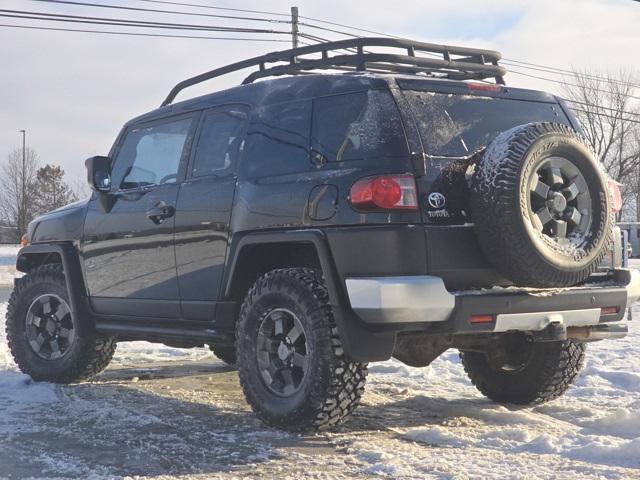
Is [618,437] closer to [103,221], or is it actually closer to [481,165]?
[481,165]

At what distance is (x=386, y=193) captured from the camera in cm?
419

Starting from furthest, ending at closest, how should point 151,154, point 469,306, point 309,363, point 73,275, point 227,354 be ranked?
1. point 227,354
2. point 73,275
3. point 151,154
4. point 309,363
5. point 469,306

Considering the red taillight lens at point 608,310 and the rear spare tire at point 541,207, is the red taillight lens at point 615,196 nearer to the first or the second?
the rear spare tire at point 541,207

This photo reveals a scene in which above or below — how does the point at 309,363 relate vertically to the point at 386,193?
below

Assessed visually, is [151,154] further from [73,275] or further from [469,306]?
[469,306]

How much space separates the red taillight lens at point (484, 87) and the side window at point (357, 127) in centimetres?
65

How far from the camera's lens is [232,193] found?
501 cm

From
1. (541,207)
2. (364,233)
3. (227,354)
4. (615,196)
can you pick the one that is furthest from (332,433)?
(227,354)

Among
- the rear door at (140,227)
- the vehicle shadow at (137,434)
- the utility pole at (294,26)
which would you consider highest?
the utility pole at (294,26)

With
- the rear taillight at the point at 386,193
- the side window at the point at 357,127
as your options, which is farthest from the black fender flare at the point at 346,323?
the side window at the point at 357,127

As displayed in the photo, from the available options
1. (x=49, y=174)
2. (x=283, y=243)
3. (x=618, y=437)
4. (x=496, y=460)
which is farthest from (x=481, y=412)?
(x=49, y=174)

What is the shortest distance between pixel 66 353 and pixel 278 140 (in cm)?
271

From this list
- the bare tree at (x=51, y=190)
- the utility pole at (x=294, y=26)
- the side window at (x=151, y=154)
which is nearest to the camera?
the side window at (x=151, y=154)

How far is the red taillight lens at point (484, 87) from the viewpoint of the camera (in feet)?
16.0
